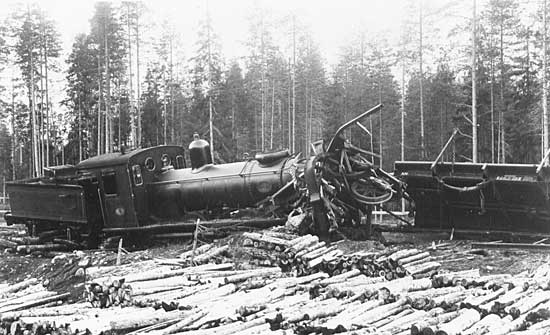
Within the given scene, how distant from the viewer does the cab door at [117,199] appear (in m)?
15.0

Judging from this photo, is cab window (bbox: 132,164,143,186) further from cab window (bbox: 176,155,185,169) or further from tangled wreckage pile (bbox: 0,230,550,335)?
tangled wreckage pile (bbox: 0,230,550,335)

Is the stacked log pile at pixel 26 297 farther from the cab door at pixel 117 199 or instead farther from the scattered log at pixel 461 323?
the scattered log at pixel 461 323

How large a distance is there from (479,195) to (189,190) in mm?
6771

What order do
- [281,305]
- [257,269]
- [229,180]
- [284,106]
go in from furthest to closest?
[284,106] < [229,180] < [257,269] < [281,305]

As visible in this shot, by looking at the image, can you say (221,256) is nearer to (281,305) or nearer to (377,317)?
(281,305)

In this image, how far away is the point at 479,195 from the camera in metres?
12.4

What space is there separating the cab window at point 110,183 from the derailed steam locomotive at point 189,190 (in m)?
0.03

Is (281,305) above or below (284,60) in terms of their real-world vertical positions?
below

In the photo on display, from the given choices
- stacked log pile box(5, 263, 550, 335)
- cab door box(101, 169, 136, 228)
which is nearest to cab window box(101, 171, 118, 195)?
cab door box(101, 169, 136, 228)

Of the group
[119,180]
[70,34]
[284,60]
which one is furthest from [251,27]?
[119,180]

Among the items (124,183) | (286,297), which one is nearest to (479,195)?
(286,297)

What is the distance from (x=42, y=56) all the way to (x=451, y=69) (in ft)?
87.2

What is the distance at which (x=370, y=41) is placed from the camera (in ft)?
129

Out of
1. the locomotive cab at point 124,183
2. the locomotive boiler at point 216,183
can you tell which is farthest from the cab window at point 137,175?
the locomotive boiler at point 216,183
